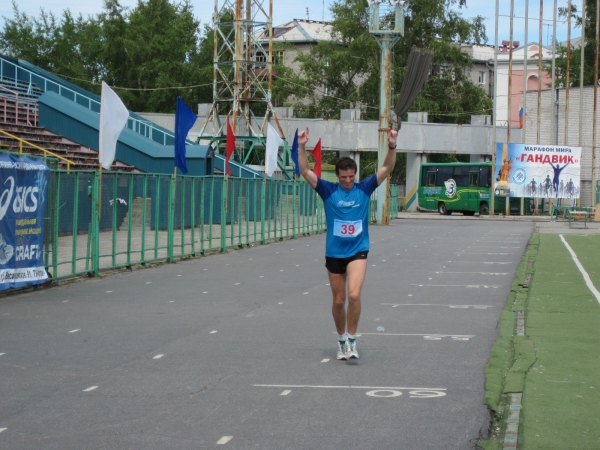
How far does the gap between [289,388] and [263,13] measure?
40.3 m

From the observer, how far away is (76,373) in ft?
26.8

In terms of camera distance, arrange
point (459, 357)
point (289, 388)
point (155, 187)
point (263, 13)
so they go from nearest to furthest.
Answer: point (289, 388), point (459, 357), point (155, 187), point (263, 13)

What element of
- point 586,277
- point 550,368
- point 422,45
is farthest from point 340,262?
point 422,45

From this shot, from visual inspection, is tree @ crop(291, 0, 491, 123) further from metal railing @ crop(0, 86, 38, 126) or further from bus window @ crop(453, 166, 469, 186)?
metal railing @ crop(0, 86, 38, 126)

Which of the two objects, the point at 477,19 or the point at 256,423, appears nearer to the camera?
the point at 256,423

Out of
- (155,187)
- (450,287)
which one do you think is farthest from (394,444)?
(155,187)

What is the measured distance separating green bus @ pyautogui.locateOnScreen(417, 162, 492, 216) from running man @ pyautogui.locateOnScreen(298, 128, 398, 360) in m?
49.8

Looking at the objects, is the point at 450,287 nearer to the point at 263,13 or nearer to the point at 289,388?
the point at 289,388

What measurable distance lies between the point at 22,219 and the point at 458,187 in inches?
1853

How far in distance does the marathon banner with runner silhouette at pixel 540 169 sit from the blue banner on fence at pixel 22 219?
4217 centimetres

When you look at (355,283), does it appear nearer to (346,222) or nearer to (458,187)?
(346,222)

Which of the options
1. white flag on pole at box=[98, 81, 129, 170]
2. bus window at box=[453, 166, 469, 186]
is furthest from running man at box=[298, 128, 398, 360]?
bus window at box=[453, 166, 469, 186]

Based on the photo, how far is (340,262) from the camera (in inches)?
343

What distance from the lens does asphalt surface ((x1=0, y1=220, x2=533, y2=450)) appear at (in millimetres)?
6199
